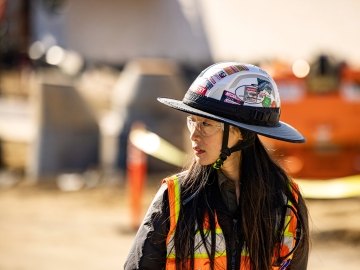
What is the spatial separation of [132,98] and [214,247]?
425 inches

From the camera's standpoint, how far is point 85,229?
10.6 meters

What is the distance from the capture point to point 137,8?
86.4 feet

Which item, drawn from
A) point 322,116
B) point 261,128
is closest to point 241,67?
point 261,128

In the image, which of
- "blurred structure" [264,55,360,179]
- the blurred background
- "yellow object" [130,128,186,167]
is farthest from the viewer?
"yellow object" [130,128,186,167]

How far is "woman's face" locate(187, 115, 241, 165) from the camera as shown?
3227 mm

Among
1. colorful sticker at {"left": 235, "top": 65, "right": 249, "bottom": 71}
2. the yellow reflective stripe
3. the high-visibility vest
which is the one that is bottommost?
the high-visibility vest

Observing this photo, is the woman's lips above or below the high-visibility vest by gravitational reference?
above

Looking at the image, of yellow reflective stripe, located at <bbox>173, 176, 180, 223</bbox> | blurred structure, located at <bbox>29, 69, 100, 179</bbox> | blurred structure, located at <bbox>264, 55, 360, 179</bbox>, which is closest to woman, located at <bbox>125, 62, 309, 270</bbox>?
yellow reflective stripe, located at <bbox>173, 176, 180, 223</bbox>

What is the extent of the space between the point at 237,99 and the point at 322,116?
806 centimetres

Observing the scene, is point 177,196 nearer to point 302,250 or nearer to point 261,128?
point 261,128

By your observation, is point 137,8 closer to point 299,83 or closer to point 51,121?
point 51,121

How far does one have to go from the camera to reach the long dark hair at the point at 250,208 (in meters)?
3.13

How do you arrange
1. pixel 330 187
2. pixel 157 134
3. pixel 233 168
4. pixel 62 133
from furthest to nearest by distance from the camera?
pixel 62 133 < pixel 157 134 < pixel 330 187 < pixel 233 168

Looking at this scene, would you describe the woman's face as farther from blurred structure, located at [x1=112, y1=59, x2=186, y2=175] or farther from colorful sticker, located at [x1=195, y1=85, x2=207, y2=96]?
blurred structure, located at [x1=112, y1=59, x2=186, y2=175]
